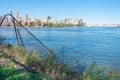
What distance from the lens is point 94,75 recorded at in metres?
9.88

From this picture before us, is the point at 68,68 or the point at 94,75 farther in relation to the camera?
the point at 68,68

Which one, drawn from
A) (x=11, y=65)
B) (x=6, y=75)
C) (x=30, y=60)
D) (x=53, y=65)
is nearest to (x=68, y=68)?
(x=53, y=65)

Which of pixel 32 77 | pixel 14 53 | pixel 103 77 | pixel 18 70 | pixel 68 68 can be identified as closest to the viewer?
pixel 32 77

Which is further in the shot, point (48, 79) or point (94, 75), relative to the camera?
point (94, 75)

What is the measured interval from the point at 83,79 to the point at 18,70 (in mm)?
2351

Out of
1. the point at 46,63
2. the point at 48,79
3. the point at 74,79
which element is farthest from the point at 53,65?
the point at 48,79

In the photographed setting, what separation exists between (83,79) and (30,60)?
135 inches

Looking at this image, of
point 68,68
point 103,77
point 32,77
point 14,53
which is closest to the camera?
point 32,77

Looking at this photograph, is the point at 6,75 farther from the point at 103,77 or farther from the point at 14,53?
the point at 14,53

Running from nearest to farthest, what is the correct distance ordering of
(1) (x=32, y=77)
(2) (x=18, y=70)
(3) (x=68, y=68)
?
1. (1) (x=32, y=77)
2. (2) (x=18, y=70)
3. (3) (x=68, y=68)

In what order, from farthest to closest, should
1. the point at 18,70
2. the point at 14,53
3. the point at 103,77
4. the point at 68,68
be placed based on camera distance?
the point at 14,53, the point at 68,68, the point at 103,77, the point at 18,70

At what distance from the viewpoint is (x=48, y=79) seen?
8.91m

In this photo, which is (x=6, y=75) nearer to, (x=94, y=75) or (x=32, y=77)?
(x=32, y=77)

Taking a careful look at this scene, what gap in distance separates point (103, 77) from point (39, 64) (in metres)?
3.31
